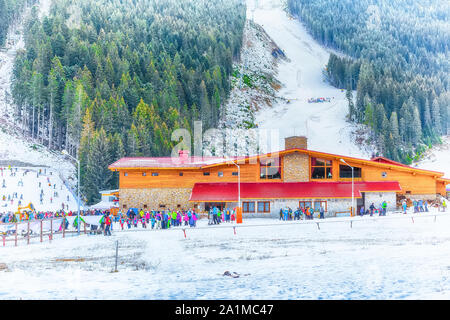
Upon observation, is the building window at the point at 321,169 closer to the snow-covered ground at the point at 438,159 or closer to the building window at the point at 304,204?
the building window at the point at 304,204

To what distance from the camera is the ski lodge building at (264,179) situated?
38.6 meters

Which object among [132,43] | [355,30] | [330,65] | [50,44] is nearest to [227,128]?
[132,43]

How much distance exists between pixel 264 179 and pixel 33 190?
33228mm

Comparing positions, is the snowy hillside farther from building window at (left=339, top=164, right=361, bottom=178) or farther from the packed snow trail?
the packed snow trail

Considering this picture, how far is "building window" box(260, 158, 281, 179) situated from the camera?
133 feet

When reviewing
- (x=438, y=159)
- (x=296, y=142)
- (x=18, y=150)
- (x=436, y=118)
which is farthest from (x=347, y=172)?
(x=436, y=118)

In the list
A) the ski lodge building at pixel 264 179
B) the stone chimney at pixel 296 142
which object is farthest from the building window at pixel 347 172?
the stone chimney at pixel 296 142

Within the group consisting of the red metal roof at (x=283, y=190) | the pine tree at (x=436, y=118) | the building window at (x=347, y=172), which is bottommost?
the red metal roof at (x=283, y=190)

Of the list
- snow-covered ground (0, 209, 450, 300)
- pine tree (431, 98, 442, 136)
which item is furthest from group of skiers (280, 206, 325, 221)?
pine tree (431, 98, 442, 136)

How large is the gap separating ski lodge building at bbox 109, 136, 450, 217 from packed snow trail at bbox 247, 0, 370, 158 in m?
52.5

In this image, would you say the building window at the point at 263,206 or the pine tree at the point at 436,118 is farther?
the pine tree at the point at 436,118

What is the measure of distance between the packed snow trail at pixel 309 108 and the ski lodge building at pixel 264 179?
172 feet

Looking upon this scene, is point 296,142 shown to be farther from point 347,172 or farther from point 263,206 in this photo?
point 263,206
